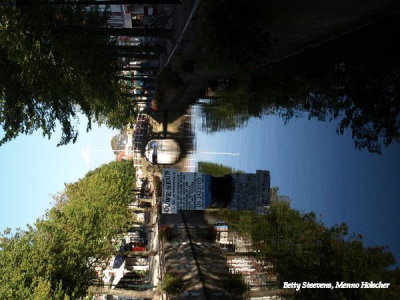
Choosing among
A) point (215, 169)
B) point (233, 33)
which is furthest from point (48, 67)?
point (215, 169)

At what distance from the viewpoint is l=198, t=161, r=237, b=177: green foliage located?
24288 mm

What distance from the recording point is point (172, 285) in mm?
16109

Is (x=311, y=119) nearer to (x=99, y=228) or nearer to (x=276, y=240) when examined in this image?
(x=276, y=240)

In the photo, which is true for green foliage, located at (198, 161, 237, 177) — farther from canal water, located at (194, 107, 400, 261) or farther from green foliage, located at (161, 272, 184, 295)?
green foliage, located at (161, 272, 184, 295)

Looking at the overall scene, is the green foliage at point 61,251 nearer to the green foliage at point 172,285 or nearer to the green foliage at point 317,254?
the green foliage at point 172,285

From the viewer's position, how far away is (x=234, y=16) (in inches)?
402

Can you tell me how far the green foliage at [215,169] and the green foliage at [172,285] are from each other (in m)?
8.26

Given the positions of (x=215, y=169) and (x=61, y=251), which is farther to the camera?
(x=215, y=169)

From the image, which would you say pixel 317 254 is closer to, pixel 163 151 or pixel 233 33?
pixel 233 33

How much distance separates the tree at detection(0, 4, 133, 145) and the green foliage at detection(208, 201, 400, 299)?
30.7 feet

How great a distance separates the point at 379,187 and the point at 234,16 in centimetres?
552

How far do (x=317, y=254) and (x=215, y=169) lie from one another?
1539 cm

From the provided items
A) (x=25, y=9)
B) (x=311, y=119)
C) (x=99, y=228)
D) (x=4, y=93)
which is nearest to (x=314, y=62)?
(x=311, y=119)

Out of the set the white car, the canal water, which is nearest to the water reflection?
the canal water
